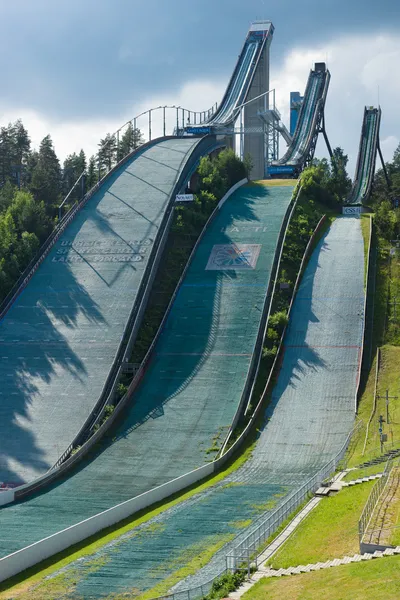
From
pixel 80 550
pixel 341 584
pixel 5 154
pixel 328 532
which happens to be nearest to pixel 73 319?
pixel 80 550

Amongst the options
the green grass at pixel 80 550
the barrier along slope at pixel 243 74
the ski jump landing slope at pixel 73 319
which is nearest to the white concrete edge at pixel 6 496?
the ski jump landing slope at pixel 73 319

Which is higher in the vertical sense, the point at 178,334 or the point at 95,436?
the point at 178,334

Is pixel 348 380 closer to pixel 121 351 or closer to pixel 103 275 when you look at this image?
pixel 121 351

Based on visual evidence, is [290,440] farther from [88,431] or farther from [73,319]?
[73,319]

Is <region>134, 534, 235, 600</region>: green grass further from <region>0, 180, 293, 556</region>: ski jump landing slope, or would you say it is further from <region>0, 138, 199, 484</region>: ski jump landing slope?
<region>0, 138, 199, 484</region>: ski jump landing slope

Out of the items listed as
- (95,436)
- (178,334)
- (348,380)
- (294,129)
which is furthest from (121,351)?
(294,129)

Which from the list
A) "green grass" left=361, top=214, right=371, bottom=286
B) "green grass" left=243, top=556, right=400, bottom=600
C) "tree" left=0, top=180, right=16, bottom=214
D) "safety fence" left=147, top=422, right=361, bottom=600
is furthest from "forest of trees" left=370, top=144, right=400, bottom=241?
"green grass" left=243, top=556, right=400, bottom=600
